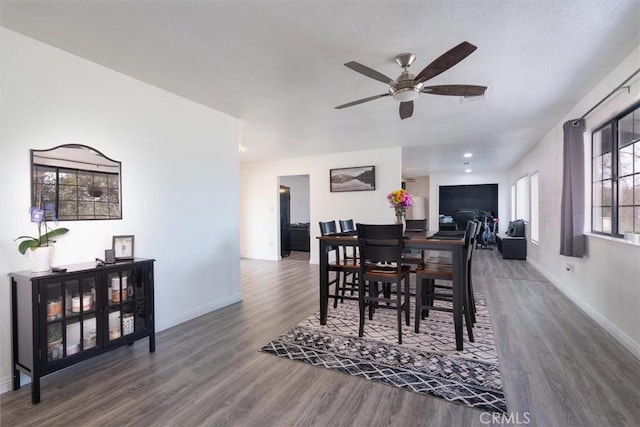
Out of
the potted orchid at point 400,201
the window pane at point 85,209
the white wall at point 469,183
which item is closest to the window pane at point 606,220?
the potted orchid at point 400,201

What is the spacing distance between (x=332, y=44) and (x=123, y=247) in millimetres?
2384

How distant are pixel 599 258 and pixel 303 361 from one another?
321cm

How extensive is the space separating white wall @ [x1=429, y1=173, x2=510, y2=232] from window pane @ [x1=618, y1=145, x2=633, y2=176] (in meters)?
7.66

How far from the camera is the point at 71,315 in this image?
2098mm

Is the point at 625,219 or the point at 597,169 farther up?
the point at 597,169

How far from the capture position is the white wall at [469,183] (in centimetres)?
1012

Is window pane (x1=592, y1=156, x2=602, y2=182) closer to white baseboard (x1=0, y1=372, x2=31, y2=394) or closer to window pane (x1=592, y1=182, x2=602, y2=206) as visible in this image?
window pane (x1=592, y1=182, x2=602, y2=206)

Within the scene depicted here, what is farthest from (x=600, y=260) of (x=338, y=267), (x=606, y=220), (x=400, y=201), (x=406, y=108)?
(x=338, y=267)

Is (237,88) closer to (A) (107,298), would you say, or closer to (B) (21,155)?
(B) (21,155)

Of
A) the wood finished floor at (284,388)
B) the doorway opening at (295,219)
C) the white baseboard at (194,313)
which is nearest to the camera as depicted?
the wood finished floor at (284,388)

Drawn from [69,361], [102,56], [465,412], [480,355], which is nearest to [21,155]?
[102,56]

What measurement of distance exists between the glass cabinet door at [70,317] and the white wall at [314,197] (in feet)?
15.5

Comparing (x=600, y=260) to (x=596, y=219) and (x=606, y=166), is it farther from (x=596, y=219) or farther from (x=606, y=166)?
(x=606, y=166)

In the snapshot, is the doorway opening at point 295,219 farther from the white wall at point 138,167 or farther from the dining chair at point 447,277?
the dining chair at point 447,277
